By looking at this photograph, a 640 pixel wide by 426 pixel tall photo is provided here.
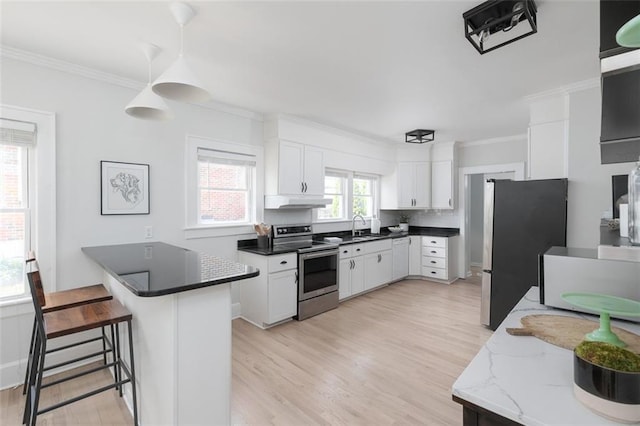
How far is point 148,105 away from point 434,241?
487cm

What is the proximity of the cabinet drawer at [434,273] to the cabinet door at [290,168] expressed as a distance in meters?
2.98

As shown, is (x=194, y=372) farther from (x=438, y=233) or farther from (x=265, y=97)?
(x=438, y=233)

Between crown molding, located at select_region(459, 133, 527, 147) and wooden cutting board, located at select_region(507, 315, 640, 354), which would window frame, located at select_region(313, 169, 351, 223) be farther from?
wooden cutting board, located at select_region(507, 315, 640, 354)

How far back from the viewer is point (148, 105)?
2.02 m

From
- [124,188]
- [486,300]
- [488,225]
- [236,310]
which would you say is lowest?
[236,310]

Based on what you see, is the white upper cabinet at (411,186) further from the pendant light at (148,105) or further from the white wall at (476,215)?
the pendant light at (148,105)

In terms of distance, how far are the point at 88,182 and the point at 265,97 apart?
73.3 inches

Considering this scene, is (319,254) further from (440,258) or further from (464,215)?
(464,215)

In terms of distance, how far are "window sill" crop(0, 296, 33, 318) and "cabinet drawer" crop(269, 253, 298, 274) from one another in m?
2.03

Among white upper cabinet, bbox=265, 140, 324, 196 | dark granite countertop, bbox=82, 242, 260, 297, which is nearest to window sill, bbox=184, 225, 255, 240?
white upper cabinet, bbox=265, 140, 324, 196

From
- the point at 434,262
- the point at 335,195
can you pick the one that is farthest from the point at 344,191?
the point at 434,262

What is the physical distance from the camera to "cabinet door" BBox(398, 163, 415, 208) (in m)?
5.86

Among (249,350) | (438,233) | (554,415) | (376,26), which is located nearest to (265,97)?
(376,26)

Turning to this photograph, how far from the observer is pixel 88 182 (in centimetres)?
272
